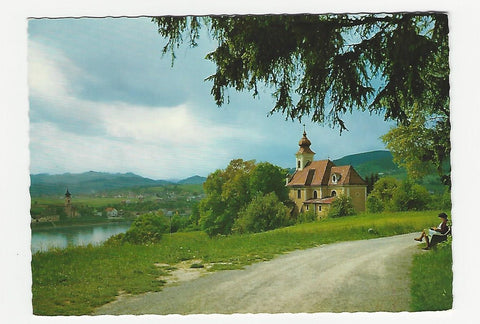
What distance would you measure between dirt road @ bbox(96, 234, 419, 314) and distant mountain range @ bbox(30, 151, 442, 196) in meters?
0.93

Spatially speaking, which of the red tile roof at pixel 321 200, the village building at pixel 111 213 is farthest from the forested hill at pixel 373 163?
the village building at pixel 111 213

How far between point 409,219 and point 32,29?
4437 millimetres

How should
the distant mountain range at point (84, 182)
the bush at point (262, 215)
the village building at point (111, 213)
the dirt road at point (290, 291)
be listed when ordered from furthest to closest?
the bush at point (262, 215), the village building at point (111, 213), the distant mountain range at point (84, 182), the dirt road at point (290, 291)

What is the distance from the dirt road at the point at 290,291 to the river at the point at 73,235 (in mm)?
735

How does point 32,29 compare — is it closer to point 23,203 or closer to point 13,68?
point 13,68

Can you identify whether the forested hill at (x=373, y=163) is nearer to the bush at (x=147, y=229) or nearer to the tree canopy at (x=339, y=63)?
the tree canopy at (x=339, y=63)

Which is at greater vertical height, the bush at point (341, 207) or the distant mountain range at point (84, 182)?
the distant mountain range at point (84, 182)

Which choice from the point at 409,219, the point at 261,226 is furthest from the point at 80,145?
the point at 409,219

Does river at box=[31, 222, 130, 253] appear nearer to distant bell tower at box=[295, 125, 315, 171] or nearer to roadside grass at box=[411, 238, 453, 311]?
distant bell tower at box=[295, 125, 315, 171]

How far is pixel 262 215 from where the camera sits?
5719 millimetres

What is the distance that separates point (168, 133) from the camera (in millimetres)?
5520

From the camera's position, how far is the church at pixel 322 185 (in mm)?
5684

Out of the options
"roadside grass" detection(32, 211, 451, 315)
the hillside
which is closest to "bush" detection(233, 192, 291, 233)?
"roadside grass" detection(32, 211, 451, 315)

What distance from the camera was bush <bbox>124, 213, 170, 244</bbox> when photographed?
562 cm
